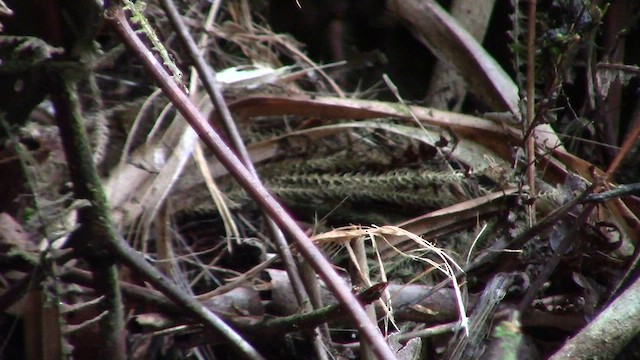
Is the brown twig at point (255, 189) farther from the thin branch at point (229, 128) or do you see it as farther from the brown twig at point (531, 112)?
the brown twig at point (531, 112)

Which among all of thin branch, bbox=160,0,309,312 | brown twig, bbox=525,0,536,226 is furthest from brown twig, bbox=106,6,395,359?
brown twig, bbox=525,0,536,226

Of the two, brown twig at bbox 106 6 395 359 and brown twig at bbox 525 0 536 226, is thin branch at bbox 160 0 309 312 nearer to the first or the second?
brown twig at bbox 106 6 395 359

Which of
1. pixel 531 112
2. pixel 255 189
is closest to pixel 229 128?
pixel 255 189

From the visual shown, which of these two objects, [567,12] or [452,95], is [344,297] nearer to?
[567,12]

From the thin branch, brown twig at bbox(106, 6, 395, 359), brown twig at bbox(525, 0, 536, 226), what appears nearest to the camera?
brown twig at bbox(106, 6, 395, 359)

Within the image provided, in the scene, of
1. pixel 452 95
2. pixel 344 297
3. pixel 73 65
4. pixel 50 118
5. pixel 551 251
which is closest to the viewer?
pixel 344 297

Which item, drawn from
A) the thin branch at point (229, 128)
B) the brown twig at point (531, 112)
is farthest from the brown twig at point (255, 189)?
the brown twig at point (531, 112)

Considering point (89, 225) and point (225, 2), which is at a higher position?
point (225, 2)

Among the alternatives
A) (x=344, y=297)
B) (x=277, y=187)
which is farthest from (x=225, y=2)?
(x=344, y=297)

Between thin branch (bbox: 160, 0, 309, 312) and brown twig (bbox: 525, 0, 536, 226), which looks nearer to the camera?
thin branch (bbox: 160, 0, 309, 312)

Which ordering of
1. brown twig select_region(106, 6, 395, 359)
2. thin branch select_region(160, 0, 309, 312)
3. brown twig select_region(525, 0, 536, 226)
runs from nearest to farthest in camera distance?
brown twig select_region(106, 6, 395, 359), thin branch select_region(160, 0, 309, 312), brown twig select_region(525, 0, 536, 226)

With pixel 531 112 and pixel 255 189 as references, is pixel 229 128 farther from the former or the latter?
pixel 531 112
